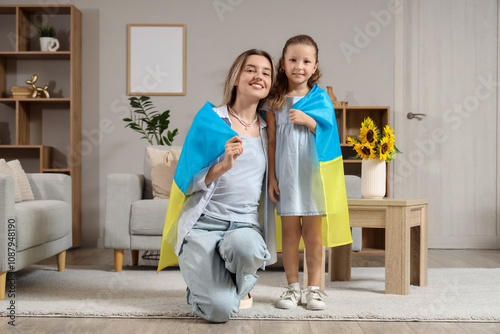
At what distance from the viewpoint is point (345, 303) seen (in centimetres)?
213

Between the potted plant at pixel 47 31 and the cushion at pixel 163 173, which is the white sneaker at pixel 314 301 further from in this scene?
the potted plant at pixel 47 31

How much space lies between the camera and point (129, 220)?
117 inches

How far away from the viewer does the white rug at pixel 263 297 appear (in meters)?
1.92

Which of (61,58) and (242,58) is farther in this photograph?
(61,58)

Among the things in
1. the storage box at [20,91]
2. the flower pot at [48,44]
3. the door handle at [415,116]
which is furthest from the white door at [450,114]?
the storage box at [20,91]

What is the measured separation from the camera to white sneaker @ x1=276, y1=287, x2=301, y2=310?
2000 millimetres

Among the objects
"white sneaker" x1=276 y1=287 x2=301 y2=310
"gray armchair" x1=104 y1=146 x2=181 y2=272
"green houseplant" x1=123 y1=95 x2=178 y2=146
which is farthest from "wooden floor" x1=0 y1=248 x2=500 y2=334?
"green houseplant" x1=123 y1=95 x2=178 y2=146

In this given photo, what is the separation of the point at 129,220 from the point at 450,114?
287 centimetres

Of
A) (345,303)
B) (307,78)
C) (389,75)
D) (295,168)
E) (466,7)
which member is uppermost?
(466,7)

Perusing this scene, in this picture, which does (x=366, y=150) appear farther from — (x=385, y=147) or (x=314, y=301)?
(x=314, y=301)

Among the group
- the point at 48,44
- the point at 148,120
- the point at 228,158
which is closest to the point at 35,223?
the point at 228,158

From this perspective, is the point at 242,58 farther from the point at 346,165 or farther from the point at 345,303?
the point at 346,165

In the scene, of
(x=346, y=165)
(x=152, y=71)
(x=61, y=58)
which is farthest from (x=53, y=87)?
(x=346, y=165)

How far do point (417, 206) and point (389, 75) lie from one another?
2.19m
